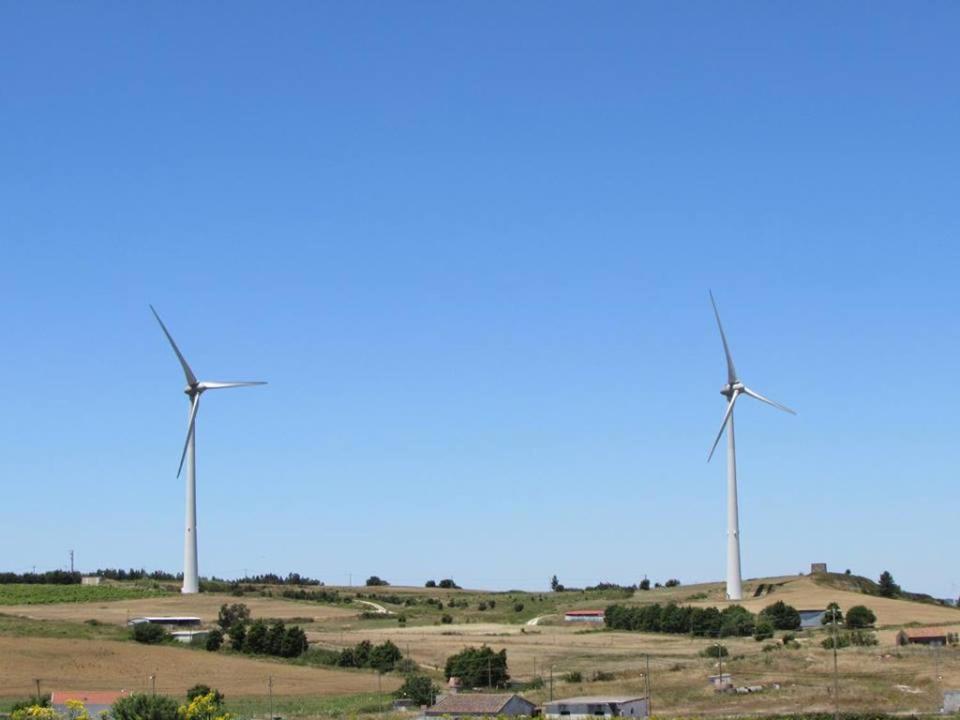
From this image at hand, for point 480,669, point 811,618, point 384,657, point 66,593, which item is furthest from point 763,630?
point 66,593

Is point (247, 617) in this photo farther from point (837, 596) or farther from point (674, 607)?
point (837, 596)

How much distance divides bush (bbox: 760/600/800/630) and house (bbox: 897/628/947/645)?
51.1 feet

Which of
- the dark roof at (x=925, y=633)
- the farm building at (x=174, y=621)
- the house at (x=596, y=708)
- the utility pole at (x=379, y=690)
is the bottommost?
the utility pole at (x=379, y=690)

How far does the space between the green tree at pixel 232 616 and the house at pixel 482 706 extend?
2108 inches

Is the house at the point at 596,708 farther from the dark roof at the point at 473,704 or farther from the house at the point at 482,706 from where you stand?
the dark roof at the point at 473,704

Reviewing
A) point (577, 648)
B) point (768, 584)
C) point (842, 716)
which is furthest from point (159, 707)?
point (768, 584)

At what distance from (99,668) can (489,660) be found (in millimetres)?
27527

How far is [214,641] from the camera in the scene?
107688mm

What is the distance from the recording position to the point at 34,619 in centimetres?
12656

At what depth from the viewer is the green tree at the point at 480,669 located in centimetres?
8375

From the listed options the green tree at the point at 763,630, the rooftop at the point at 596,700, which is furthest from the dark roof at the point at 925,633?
the rooftop at the point at 596,700

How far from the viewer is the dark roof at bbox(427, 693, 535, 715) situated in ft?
222

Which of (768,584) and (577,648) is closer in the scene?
(577,648)

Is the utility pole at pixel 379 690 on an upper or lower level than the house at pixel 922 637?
lower
